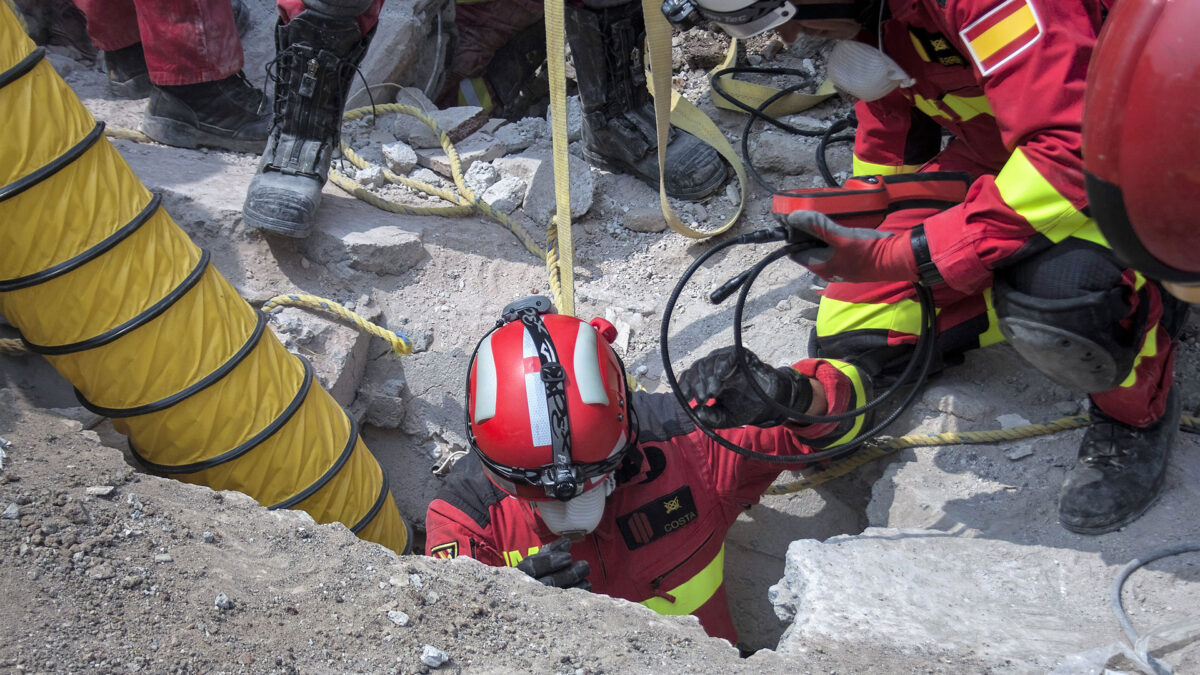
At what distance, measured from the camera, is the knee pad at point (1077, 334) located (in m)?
2.06

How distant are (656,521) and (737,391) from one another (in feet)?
1.84

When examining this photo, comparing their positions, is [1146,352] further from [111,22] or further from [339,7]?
[111,22]

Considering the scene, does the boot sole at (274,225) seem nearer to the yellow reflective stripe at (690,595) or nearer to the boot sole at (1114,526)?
the yellow reflective stripe at (690,595)

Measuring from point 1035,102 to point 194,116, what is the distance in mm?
3202

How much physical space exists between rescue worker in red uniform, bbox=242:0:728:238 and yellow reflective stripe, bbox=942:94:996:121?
1.06m

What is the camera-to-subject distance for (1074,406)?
270 cm

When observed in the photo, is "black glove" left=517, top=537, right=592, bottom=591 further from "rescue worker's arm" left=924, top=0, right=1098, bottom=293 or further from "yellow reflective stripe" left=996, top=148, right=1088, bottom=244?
"yellow reflective stripe" left=996, top=148, right=1088, bottom=244

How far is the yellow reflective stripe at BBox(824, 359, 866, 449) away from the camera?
2.73 meters

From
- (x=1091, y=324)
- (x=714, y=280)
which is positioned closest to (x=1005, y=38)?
(x=1091, y=324)

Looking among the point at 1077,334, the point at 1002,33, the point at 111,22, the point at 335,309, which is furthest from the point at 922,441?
the point at 111,22

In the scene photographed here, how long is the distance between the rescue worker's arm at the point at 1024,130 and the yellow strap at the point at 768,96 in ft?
5.85

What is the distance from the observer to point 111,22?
13.1 feet

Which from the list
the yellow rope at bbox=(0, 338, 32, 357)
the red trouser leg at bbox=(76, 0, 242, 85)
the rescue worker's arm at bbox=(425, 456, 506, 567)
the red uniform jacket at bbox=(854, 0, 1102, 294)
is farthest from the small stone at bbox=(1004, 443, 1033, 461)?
the red trouser leg at bbox=(76, 0, 242, 85)

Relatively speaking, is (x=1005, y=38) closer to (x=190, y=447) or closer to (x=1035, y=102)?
(x=1035, y=102)
